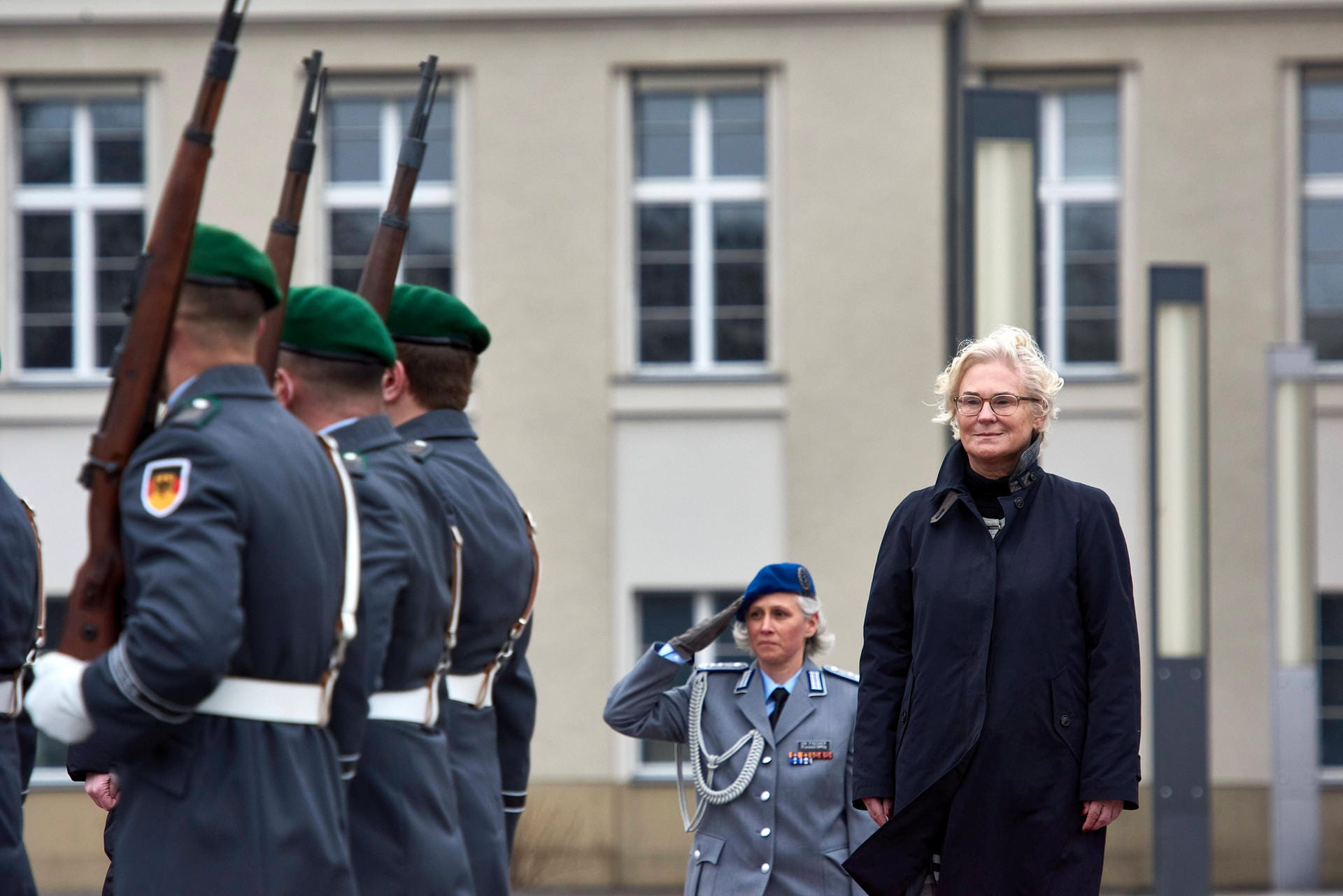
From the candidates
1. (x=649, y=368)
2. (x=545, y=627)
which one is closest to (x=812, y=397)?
(x=649, y=368)

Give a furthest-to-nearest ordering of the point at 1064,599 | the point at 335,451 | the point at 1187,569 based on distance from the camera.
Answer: the point at 1187,569 → the point at 1064,599 → the point at 335,451

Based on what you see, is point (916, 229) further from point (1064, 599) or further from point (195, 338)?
point (195, 338)

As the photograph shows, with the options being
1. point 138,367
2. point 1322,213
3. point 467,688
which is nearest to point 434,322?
point 467,688

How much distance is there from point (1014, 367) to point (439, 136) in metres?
10.3

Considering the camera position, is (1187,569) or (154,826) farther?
(1187,569)

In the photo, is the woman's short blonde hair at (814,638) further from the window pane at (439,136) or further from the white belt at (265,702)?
the window pane at (439,136)

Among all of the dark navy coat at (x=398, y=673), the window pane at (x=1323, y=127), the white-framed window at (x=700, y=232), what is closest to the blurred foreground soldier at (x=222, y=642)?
the dark navy coat at (x=398, y=673)

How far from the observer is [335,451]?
3486mm

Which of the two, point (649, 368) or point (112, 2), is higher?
point (112, 2)

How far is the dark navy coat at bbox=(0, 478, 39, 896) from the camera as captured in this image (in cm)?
420

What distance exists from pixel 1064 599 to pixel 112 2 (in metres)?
11.4

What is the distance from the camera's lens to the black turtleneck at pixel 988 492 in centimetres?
444

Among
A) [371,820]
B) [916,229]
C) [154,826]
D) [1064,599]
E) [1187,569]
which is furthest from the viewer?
[916,229]

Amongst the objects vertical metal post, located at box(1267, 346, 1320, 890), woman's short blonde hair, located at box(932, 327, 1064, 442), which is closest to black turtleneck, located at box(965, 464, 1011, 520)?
woman's short blonde hair, located at box(932, 327, 1064, 442)
